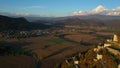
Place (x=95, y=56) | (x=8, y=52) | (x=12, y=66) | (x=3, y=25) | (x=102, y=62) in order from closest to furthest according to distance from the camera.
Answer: (x=102, y=62) → (x=95, y=56) → (x=12, y=66) → (x=8, y=52) → (x=3, y=25)

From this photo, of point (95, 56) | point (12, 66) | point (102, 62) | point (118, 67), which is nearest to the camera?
point (118, 67)

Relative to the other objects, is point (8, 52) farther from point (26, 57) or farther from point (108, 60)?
point (108, 60)

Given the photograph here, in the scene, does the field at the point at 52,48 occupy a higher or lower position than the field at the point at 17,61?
lower

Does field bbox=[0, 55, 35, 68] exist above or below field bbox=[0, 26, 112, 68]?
above

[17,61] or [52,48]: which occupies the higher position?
[17,61]

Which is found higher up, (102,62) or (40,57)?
(102,62)

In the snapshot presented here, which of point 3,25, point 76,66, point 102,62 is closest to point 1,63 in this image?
point 76,66

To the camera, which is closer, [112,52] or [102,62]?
[102,62]

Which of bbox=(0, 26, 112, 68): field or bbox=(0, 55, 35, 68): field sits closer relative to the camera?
bbox=(0, 55, 35, 68): field

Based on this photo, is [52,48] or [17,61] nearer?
[17,61]

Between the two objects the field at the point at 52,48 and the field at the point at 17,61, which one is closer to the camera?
the field at the point at 17,61
